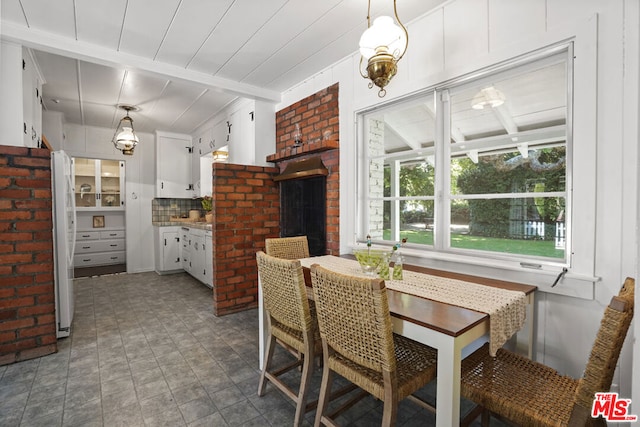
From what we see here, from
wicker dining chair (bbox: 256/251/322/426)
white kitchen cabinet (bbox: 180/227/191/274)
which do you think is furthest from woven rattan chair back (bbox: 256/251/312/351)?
white kitchen cabinet (bbox: 180/227/191/274)

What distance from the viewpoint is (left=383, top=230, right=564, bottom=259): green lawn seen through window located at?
1772mm

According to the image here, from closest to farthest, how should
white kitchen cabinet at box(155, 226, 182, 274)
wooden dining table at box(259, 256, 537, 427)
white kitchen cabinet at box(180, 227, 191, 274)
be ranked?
wooden dining table at box(259, 256, 537, 427) < white kitchen cabinet at box(180, 227, 191, 274) < white kitchen cabinet at box(155, 226, 182, 274)

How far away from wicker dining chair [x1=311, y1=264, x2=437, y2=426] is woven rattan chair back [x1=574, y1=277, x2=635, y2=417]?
568 mm

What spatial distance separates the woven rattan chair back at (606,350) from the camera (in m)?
0.90

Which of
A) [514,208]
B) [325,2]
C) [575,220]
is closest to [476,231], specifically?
[514,208]

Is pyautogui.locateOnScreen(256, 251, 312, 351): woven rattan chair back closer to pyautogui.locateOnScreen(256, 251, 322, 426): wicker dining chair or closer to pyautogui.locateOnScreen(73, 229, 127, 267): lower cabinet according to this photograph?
pyautogui.locateOnScreen(256, 251, 322, 426): wicker dining chair

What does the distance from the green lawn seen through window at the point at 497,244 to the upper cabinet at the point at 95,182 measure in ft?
18.6

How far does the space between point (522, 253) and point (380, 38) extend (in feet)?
4.97

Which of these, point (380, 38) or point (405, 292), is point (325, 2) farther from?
point (405, 292)

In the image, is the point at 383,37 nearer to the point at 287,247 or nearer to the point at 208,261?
the point at 287,247

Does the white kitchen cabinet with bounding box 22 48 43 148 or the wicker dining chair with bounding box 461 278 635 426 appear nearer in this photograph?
the wicker dining chair with bounding box 461 278 635 426

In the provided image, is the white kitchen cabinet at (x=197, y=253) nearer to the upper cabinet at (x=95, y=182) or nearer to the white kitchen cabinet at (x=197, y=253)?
the white kitchen cabinet at (x=197, y=253)

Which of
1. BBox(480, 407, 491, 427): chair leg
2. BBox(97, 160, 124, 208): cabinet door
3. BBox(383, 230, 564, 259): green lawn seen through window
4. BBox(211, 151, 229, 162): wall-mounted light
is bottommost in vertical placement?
BBox(480, 407, 491, 427): chair leg

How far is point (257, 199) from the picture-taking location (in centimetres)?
366
